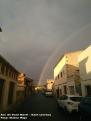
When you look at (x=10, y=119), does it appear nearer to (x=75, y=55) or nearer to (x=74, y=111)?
(x=74, y=111)

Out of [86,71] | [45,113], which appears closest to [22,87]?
[86,71]

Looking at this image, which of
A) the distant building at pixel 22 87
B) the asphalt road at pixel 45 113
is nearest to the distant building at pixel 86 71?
the asphalt road at pixel 45 113

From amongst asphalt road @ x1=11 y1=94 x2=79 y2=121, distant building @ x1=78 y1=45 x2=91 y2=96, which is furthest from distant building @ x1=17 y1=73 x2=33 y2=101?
distant building @ x1=78 y1=45 x2=91 y2=96

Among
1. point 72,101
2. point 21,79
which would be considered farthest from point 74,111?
point 21,79

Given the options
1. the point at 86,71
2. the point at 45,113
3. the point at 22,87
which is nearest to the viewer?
the point at 45,113

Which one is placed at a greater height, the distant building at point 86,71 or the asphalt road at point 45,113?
the distant building at point 86,71

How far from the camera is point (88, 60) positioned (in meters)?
17.2

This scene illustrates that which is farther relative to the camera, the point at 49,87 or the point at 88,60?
the point at 49,87

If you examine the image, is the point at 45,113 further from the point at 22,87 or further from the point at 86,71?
the point at 22,87

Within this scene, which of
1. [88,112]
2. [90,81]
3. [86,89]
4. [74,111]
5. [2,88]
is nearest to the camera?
[88,112]

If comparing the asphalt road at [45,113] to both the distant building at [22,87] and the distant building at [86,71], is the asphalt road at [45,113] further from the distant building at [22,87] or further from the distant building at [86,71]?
the distant building at [22,87]

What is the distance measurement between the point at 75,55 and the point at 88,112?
20.3 metres

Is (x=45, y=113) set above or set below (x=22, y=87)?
below

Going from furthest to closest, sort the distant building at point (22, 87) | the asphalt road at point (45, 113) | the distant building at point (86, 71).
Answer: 1. the distant building at point (22, 87)
2. the distant building at point (86, 71)
3. the asphalt road at point (45, 113)
